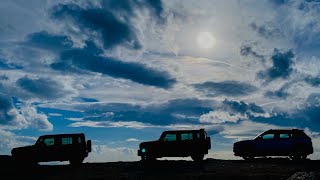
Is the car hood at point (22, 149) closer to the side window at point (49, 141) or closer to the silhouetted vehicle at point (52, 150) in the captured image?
the silhouetted vehicle at point (52, 150)

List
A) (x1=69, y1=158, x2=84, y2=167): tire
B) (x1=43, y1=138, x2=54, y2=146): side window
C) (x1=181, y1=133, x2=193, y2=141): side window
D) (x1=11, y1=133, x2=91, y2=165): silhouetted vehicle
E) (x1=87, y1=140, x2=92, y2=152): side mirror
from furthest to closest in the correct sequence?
(x1=181, y1=133, x2=193, y2=141): side window < (x1=87, y1=140, x2=92, y2=152): side mirror < (x1=69, y1=158, x2=84, y2=167): tire < (x1=43, y1=138, x2=54, y2=146): side window < (x1=11, y1=133, x2=91, y2=165): silhouetted vehicle

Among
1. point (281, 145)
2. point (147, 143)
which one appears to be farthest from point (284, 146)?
point (147, 143)

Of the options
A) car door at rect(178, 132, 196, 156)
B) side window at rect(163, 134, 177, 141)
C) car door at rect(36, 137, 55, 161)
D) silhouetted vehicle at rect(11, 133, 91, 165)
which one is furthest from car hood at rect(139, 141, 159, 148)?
car door at rect(36, 137, 55, 161)

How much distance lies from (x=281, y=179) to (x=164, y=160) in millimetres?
11131

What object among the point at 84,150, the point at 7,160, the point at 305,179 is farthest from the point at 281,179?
the point at 7,160

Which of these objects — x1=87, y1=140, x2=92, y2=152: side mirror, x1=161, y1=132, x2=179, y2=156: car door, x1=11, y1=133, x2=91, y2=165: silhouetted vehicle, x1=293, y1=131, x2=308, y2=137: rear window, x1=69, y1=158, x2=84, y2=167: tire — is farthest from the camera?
x1=293, y1=131, x2=308, y2=137: rear window

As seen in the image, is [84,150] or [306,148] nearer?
[84,150]

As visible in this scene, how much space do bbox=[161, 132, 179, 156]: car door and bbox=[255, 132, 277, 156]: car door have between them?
482 cm

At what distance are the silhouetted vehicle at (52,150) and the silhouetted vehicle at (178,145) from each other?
3495mm

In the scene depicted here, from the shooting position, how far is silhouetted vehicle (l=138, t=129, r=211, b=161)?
23.7 meters

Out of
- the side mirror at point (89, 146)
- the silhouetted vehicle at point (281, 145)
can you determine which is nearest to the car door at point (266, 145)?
the silhouetted vehicle at point (281, 145)

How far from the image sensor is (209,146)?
24.6m

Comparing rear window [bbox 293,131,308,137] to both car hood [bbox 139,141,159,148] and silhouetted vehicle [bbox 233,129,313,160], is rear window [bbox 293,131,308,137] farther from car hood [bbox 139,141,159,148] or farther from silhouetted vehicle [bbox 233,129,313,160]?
car hood [bbox 139,141,159,148]

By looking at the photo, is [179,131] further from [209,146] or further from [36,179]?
[36,179]
